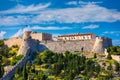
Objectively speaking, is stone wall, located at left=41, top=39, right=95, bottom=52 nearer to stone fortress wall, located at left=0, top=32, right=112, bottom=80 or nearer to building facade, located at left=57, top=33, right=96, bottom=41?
stone fortress wall, located at left=0, top=32, right=112, bottom=80

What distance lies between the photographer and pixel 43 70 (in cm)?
7469

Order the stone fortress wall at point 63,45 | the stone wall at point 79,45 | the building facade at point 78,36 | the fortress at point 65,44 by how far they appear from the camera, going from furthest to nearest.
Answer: the building facade at point 78,36
the stone wall at point 79,45
the fortress at point 65,44
the stone fortress wall at point 63,45

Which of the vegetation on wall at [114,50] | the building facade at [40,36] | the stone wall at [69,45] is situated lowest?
the vegetation on wall at [114,50]

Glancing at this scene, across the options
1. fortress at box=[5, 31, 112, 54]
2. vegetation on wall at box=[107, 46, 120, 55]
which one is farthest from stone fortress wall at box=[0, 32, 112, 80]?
vegetation on wall at box=[107, 46, 120, 55]

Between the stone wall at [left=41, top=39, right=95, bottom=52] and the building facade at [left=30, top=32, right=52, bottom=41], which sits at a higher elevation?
the building facade at [left=30, top=32, right=52, bottom=41]

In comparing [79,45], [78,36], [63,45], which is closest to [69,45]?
[63,45]

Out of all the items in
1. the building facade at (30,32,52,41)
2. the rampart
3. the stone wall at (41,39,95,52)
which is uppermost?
the building facade at (30,32,52,41)

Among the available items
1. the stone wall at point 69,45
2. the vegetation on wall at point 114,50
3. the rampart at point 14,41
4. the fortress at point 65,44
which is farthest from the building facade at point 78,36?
the vegetation on wall at point 114,50

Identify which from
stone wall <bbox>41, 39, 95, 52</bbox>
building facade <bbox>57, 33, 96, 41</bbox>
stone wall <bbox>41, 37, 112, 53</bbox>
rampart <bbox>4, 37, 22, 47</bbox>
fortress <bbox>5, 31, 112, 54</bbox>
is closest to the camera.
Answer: fortress <bbox>5, 31, 112, 54</bbox>

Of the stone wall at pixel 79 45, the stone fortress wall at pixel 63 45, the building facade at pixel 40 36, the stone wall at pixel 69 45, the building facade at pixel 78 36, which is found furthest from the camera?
the building facade at pixel 78 36

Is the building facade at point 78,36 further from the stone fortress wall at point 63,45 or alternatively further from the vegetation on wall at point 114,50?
the vegetation on wall at point 114,50

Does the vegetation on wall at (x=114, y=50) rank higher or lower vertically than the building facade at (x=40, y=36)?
lower

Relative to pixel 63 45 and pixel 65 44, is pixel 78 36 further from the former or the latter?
pixel 63 45

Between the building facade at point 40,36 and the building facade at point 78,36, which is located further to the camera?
the building facade at point 78,36
